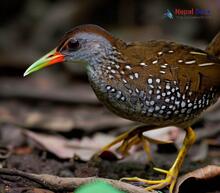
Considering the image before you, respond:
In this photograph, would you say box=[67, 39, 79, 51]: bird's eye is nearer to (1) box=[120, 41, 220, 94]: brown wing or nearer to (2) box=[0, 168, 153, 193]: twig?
(1) box=[120, 41, 220, 94]: brown wing

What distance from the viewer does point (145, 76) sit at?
4820mm

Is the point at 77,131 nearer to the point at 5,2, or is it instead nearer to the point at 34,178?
the point at 34,178

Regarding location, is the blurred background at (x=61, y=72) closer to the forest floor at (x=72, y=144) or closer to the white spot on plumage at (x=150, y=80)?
the forest floor at (x=72, y=144)

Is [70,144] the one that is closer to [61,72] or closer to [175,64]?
[175,64]

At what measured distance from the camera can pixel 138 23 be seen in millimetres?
10492

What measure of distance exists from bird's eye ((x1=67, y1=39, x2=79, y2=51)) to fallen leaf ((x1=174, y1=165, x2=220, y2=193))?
4.47 feet

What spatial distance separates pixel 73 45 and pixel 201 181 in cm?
150

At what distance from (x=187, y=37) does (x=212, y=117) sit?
319 cm

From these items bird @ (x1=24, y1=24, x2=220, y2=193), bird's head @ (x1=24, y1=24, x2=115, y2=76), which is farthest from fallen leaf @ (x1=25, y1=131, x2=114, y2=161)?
bird's head @ (x1=24, y1=24, x2=115, y2=76)

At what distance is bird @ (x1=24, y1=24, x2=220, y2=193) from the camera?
15.7 feet

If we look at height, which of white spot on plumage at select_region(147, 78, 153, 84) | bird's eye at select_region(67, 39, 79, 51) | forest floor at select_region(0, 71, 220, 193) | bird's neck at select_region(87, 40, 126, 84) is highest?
bird's eye at select_region(67, 39, 79, 51)

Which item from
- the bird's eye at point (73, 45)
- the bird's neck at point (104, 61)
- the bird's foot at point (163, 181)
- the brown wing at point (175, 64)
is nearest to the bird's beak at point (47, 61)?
the bird's eye at point (73, 45)

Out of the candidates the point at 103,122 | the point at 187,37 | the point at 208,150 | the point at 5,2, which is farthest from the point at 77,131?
the point at 5,2

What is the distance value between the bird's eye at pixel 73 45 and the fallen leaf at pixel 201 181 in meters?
1.36
